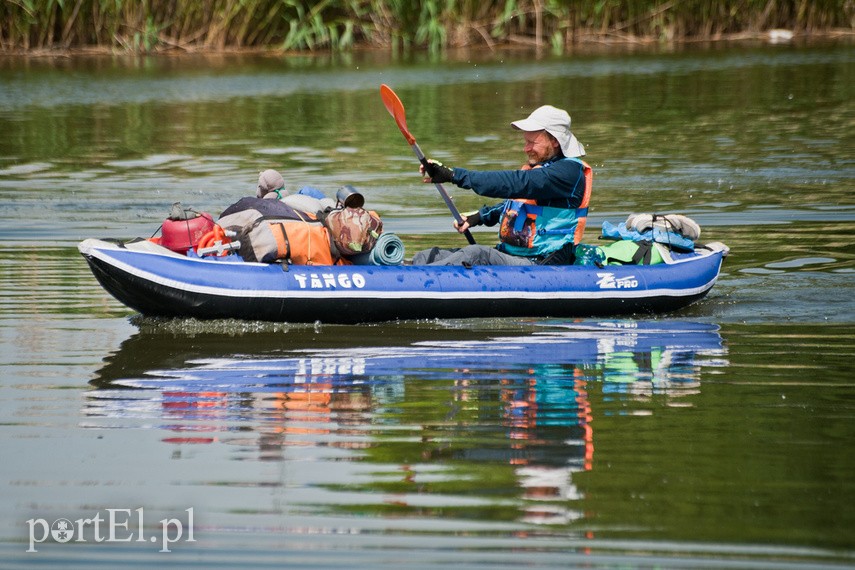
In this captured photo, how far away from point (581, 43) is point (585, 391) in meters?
20.0

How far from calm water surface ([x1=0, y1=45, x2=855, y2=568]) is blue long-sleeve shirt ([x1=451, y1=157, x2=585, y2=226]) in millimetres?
789

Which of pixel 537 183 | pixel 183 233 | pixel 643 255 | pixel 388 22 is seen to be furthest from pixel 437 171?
pixel 388 22

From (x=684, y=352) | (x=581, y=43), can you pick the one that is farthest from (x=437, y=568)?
(x=581, y=43)

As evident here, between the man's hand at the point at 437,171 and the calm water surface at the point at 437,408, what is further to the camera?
the man's hand at the point at 437,171

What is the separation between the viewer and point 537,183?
842 centimetres

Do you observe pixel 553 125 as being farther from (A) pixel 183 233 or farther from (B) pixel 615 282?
(A) pixel 183 233

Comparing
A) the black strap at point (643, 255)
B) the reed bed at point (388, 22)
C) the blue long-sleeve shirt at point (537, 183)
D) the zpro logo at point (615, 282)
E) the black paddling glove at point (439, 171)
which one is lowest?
the zpro logo at point (615, 282)

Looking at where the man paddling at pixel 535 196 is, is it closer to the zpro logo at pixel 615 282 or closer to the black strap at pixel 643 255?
the zpro logo at pixel 615 282

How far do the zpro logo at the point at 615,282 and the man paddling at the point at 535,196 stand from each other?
11.4 inches

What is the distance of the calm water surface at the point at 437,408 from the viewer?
5035mm

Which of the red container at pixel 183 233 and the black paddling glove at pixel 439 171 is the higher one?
the black paddling glove at pixel 439 171

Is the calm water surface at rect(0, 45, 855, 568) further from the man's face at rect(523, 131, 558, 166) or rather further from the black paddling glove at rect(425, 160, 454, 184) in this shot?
the man's face at rect(523, 131, 558, 166)

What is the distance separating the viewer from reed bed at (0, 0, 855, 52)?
79.4ft

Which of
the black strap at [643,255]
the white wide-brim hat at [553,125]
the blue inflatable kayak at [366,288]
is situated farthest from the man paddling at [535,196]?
the black strap at [643,255]
